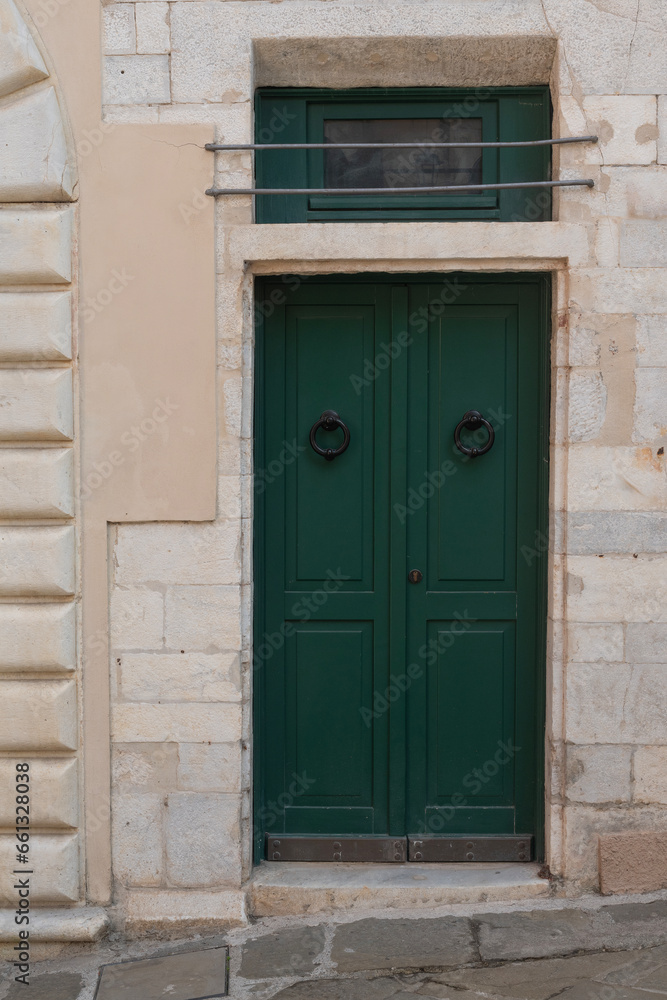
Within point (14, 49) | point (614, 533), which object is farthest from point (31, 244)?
point (614, 533)

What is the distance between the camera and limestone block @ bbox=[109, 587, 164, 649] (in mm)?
3637

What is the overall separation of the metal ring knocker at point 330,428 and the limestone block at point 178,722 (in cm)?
112

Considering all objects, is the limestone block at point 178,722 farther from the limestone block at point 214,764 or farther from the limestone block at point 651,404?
the limestone block at point 651,404

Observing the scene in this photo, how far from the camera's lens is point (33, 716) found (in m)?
3.60

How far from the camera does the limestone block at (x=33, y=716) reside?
359cm

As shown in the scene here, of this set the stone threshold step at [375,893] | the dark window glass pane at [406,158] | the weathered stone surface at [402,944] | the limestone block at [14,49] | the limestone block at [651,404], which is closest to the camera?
the weathered stone surface at [402,944]

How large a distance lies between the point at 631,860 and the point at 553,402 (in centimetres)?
190

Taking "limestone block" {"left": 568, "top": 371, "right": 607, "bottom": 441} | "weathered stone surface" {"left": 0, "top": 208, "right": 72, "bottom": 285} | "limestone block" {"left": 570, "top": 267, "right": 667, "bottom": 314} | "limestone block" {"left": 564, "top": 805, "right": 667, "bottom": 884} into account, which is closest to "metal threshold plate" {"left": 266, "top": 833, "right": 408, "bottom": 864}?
"limestone block" {"left": 564, "top": 805, "right": 667, "bottom": 884}

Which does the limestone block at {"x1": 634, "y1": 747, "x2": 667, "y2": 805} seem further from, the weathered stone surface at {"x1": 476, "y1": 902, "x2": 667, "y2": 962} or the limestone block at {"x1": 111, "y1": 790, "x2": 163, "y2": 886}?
the limestone block at {"x1": 111, "y1": 790, "x2": 163, "y2": 886}

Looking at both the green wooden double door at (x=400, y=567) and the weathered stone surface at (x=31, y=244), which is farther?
the green wooden double door at (x=400, y=567)

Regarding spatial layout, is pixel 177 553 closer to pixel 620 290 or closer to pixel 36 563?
pixel 36 563

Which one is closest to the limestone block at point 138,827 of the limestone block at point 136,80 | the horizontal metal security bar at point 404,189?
the horizontal metal security bar at point 404,189

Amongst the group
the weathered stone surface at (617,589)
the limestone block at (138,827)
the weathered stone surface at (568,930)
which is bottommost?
the weathered stone surface at (568,930)

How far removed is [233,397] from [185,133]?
3.49 feet
